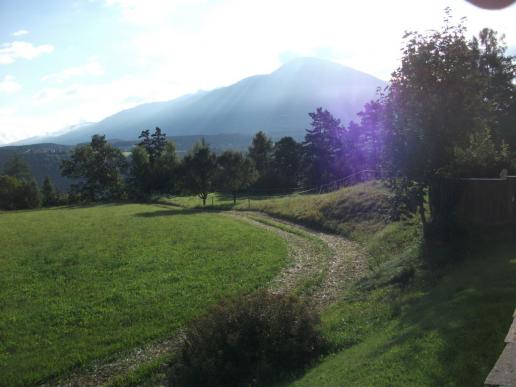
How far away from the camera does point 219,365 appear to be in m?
10.8

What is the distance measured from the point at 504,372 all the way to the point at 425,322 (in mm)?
4861

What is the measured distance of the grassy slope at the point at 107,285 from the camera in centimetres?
1389

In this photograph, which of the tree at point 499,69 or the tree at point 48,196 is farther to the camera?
the tree at point 48,196

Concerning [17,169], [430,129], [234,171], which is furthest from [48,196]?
[430,129]

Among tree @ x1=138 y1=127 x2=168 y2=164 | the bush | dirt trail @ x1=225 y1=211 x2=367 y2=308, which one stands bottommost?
dirt trail @ x1=225 y1=211 x2=367 y2=308

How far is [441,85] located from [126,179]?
11611cm

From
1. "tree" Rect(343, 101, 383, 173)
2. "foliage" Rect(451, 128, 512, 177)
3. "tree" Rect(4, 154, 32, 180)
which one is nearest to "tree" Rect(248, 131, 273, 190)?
"tree" Rect(343, 101, 383, 173)

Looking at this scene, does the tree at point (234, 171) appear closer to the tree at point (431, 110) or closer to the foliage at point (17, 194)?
the tree at point (431, 110)

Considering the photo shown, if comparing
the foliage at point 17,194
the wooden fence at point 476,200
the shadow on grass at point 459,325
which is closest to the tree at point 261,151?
the foliage at point 17,194

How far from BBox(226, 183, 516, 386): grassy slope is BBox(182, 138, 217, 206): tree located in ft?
174

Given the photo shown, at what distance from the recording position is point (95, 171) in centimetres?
11706

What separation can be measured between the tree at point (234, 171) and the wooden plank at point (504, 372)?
215 feet

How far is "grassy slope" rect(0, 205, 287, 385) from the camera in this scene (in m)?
13.9

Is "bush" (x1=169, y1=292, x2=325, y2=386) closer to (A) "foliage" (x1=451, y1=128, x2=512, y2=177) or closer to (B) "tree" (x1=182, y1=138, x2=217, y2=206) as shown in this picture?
(A) "foliage" (x1=451, y1=128, x2=512, y2=177)
